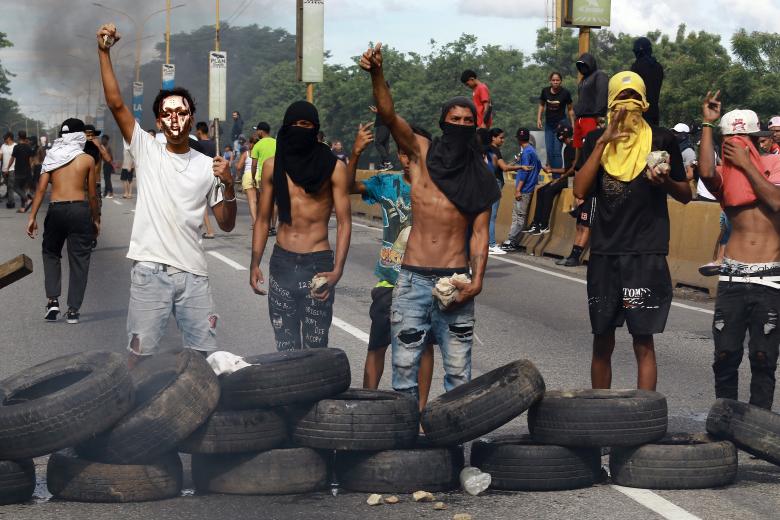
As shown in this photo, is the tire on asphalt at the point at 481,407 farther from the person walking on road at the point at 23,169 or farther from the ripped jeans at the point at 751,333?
the person walking on road at the point at 23,169

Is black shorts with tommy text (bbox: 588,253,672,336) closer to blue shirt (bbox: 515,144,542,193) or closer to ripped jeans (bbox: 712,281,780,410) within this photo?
ripped jeans (bbox: 712,281,780,410)

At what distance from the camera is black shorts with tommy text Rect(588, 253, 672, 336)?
6.79 meters

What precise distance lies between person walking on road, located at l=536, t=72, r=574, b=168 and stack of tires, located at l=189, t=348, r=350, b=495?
1513 centimetres

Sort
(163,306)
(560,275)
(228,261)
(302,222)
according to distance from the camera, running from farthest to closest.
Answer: (228,261) < (560,275) < (302,222) < (163,306)

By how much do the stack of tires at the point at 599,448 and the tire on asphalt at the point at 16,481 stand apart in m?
2.21

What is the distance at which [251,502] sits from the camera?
586 centimetres

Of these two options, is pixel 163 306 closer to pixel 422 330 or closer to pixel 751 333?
pixel 422 330

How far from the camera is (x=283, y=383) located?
6031mm

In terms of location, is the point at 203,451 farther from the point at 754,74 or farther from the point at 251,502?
the point at 754,74

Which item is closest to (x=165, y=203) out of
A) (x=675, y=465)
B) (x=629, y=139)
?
(x=629, y=139)

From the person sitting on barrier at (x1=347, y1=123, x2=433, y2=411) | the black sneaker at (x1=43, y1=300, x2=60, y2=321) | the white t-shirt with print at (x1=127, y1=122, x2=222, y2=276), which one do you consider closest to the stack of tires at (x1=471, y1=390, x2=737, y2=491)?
the person sitting on barrier at (x1=347, y1=123, x2=433, y2=411)

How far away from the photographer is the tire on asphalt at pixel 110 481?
5.81 meters

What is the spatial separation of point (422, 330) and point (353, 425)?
0.82 metres

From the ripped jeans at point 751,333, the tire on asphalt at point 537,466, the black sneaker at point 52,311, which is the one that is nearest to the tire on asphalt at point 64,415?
the tire on asphalt at point 537,466
